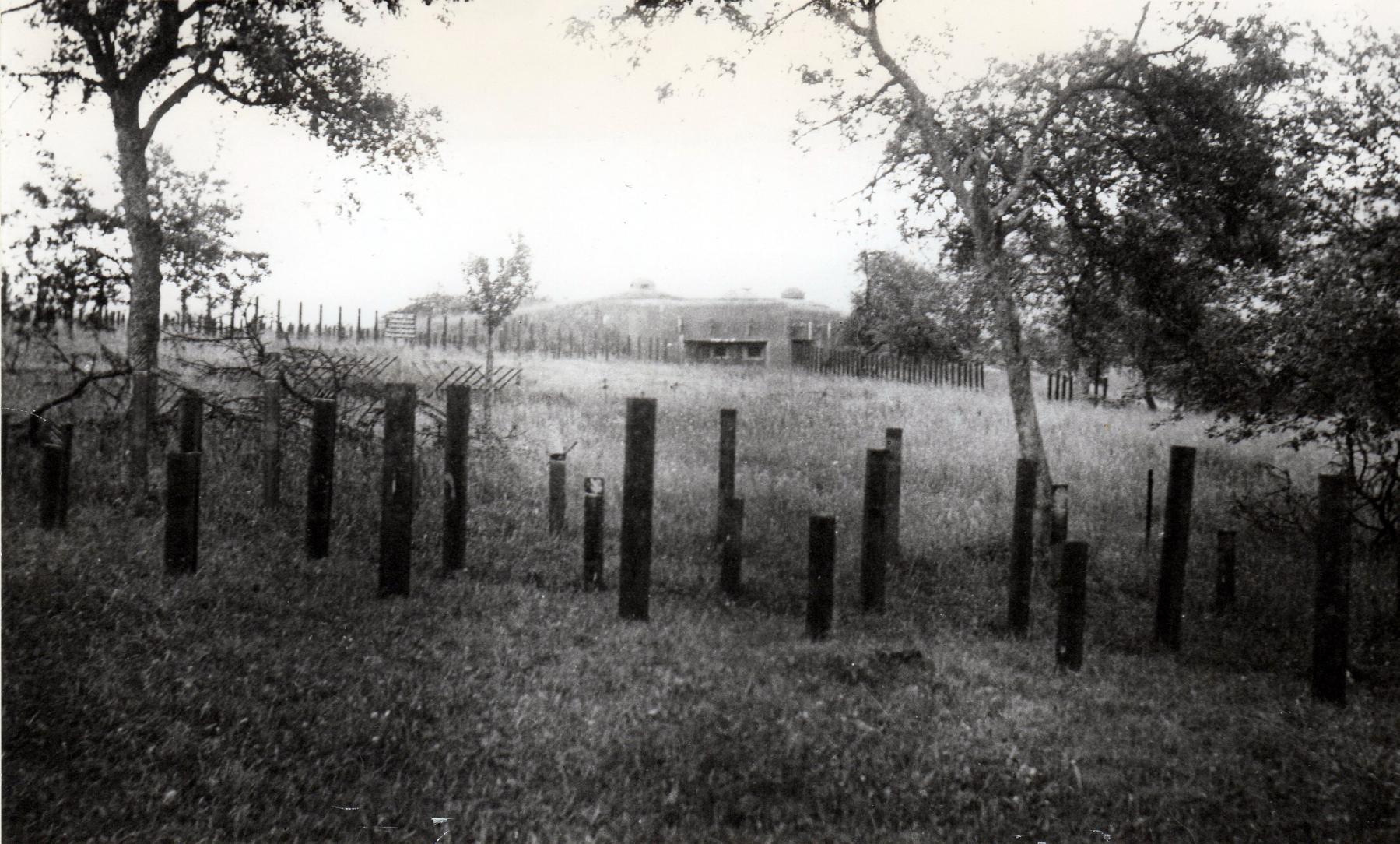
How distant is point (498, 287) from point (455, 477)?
2.09 meters

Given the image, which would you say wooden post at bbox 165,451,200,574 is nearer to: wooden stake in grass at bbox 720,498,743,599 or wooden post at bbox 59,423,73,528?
wooden post at bbox 59,423,73,528

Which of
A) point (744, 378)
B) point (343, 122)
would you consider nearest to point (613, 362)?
point (744, 378)

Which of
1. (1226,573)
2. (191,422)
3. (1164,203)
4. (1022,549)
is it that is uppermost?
(1164,203)

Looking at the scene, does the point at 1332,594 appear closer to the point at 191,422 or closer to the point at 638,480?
the point at 638,480

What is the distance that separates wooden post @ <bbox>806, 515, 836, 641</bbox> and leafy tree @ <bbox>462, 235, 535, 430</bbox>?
9.87ft

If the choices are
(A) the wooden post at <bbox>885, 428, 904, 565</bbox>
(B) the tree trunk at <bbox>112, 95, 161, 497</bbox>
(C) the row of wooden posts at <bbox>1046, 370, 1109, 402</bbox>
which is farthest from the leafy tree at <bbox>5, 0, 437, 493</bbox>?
(C) the row of wooden posts at <bbox>1046, 370, 1109, 402</bbox>

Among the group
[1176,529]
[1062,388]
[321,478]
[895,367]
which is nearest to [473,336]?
[321,478]

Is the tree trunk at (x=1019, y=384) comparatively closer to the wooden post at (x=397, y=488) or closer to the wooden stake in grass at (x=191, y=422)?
Answer: the wooden post at (x=397, y=488)

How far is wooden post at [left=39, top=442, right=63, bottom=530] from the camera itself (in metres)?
5.17

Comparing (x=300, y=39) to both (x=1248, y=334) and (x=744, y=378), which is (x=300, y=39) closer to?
(x=744, y=378)

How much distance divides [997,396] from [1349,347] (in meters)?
8.51

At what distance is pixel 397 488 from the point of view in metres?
4.87

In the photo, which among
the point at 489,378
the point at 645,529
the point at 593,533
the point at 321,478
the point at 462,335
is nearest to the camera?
the point at 645,529

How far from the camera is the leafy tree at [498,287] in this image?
6.57 metres
